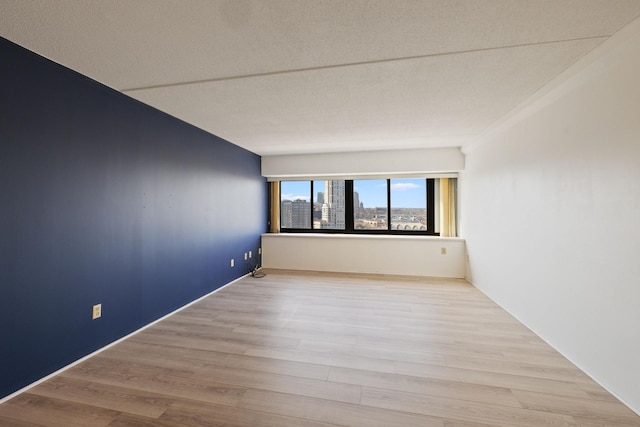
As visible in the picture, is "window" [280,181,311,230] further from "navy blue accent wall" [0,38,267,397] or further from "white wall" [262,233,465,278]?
"navy blue accent wall" [0,38,267,397]

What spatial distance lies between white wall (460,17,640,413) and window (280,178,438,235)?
1.97 meters

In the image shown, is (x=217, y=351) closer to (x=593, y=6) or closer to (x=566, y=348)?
(x=566, y=348)

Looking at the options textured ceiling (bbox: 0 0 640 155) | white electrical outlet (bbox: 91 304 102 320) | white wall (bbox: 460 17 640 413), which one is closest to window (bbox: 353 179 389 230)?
white wall (bbox: 460 17 640 413)

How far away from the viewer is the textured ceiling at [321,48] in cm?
135

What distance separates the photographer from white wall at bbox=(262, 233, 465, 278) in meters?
4.43

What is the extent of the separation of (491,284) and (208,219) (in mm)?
3880

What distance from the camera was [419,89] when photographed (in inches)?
87.7

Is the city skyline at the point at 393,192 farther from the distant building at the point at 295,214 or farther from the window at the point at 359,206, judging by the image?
the distant building at the point at 295,214

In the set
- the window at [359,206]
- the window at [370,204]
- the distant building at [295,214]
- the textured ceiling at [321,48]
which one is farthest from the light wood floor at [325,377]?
the distant building at [295,214]

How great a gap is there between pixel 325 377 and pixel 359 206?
3.73 metres

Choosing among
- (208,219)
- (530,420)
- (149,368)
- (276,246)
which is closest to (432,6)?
(530,420)

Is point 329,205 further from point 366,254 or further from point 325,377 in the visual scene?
point 325,377

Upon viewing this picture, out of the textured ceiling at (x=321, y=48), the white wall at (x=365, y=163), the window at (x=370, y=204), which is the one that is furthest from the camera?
the window at (x=370, y=204)

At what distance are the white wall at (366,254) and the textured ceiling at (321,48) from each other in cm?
238
